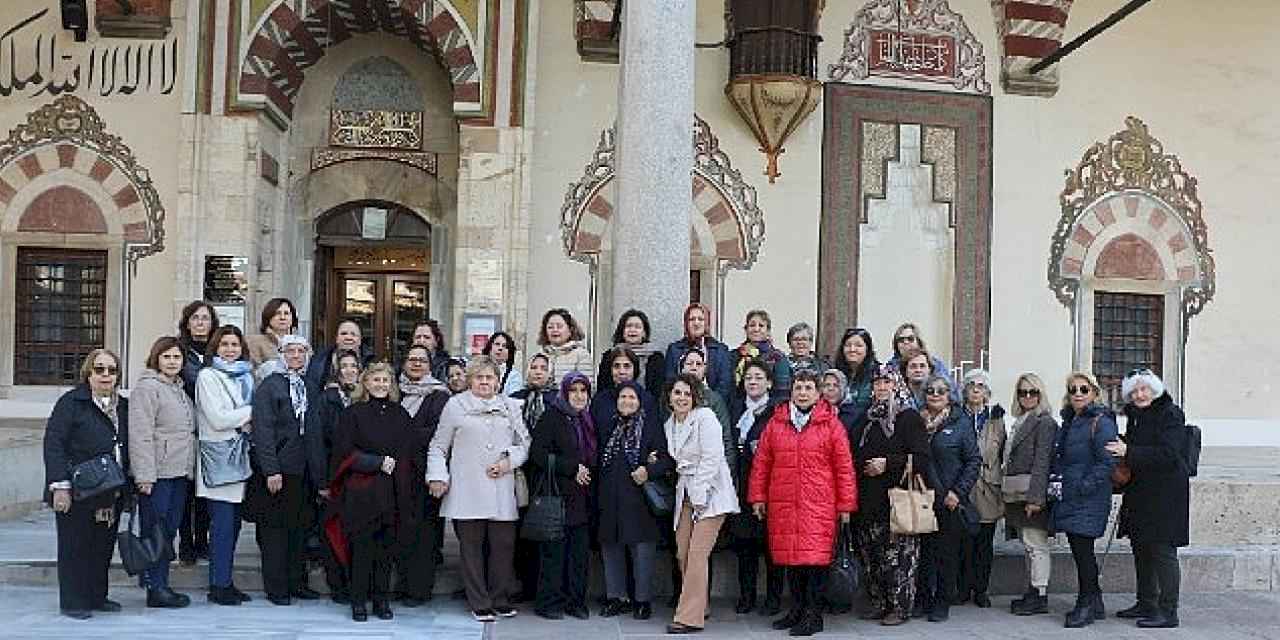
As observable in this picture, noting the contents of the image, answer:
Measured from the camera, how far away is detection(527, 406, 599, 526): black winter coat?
7.77m

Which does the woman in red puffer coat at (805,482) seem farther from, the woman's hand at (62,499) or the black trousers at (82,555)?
the woman's hand at (62,499)

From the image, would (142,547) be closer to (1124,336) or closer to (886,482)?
(886,482)

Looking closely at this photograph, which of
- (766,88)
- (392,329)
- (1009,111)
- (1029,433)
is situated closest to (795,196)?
(766,88)

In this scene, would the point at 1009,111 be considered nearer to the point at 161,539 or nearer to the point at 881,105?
the point at 881,105

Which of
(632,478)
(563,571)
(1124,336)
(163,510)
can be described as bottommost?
(563,571)

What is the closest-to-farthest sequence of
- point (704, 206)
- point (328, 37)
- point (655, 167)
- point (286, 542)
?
point (286, 542)
point (655, 167)
point (328, 37)
point (704, 206)

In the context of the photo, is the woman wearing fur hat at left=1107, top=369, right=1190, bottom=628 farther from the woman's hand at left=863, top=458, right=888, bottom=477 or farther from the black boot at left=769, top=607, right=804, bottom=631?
the black boot at left=769, top=607, right=804, bottom=631

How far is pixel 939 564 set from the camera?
8.09 metres

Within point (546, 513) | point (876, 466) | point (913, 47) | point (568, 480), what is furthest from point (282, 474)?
point (913, 47)

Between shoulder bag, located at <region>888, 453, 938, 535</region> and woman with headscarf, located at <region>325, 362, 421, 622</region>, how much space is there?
2.58 metres

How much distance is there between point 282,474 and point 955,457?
3.68m

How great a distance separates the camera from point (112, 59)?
13.7 metres

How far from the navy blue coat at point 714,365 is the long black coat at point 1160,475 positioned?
2.29m

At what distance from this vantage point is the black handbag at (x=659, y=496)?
25.5 feet
